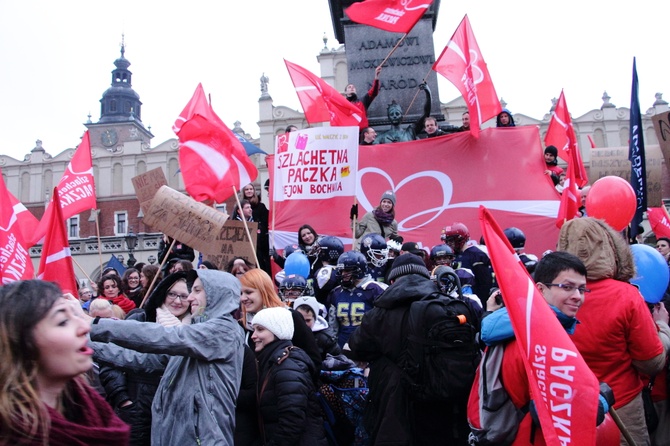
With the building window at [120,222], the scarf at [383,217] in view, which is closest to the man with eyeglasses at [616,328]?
the scarf at [383,217]

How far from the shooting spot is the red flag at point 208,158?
789cm

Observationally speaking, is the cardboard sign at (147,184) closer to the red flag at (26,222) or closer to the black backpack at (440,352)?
the red flag at (26,222)

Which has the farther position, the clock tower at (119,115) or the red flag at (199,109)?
the clock tower at (119,115)

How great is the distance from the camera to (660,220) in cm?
760

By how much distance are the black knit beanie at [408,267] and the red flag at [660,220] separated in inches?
187

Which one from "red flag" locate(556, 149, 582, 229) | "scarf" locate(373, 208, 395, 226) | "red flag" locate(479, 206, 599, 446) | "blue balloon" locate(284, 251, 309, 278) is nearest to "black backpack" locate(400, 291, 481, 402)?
"red flag" locate(479, 206, 599, 446)

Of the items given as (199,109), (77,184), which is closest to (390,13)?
(199,109)

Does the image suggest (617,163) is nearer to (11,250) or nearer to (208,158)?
(208,158)

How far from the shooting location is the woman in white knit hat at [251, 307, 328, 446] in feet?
11.9

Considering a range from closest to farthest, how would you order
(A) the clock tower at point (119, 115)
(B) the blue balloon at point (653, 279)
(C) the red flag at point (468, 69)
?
1. (B) the blue balloon at point (653, 279)
2. (C) the red flag at point (468, 69)
3. (A) the clock tower at point (119, 115)

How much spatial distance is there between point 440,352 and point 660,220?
17.3ft

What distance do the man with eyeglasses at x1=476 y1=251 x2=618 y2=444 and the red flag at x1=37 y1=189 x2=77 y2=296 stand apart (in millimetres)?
2826

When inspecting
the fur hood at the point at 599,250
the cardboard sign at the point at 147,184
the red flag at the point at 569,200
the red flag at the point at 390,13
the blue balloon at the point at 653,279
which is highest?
the red flag at the point at 390,13

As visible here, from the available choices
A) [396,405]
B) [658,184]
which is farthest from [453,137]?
[396,405]
